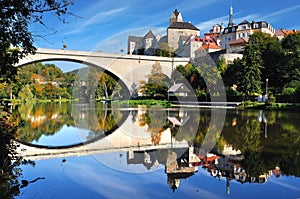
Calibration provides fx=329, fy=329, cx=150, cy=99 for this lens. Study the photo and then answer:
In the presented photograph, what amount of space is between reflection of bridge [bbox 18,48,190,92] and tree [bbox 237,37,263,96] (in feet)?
54.4

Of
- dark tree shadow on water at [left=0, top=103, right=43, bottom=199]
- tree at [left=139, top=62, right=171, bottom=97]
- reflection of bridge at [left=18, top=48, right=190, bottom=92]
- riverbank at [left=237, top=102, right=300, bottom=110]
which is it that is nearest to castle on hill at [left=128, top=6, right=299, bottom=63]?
reflection of bridge at [left=18, top=48, right=190, bottom=92]

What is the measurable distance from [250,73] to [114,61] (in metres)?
18.0

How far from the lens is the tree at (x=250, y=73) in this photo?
30750 mm

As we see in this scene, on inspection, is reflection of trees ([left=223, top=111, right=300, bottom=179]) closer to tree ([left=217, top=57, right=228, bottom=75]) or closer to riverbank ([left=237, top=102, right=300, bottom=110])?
riverbank ([left=237, top=102, right=300, bottom=110])

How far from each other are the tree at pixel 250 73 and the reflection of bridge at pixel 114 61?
653 inches

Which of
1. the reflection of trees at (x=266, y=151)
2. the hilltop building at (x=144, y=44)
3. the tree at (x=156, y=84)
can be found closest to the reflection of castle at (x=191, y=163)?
the reflection of trees at (x=266, y=151)

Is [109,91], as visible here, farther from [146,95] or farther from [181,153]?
[181,153]

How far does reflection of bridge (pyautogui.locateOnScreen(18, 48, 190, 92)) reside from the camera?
3494cm

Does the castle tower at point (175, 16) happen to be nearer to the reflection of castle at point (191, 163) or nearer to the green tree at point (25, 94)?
the green tree at point (25, 94)

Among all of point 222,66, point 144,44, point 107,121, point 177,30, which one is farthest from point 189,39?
point 107,121

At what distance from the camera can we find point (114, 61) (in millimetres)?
41969

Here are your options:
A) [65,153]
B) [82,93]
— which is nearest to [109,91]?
[82,93]

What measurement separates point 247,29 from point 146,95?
Answer: 1257 inches

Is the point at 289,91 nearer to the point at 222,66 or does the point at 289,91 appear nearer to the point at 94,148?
the point at 222,66
